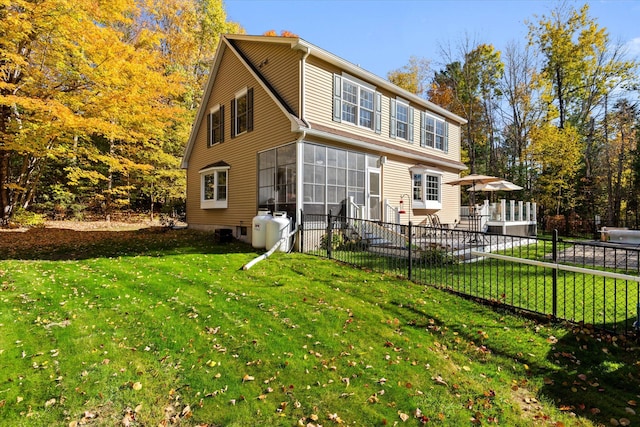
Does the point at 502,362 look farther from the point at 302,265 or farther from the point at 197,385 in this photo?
the point at 302,265

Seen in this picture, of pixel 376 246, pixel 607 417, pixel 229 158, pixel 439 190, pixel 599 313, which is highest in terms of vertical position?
pixel 229 158

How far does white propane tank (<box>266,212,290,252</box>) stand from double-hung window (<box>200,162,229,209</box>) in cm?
464

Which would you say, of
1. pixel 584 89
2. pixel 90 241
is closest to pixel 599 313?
pixel 90 241

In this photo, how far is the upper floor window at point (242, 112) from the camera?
13.0m

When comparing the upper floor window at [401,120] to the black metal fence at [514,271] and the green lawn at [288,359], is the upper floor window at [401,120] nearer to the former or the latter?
the black metal fence at [514,271]

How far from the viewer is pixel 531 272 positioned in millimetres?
8266

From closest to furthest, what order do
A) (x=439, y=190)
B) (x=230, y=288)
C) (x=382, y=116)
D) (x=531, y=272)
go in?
(x=230, y=288) < (x=531, y=272) < (x=382, y=116) < (x=439, y=190)

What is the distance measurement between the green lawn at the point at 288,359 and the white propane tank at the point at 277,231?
3.49m

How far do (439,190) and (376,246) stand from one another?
858 cm

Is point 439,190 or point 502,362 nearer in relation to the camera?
point 502,362

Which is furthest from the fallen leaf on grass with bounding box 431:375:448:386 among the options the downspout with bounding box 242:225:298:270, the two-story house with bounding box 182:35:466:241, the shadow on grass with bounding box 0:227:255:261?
the shadow on grass with bounding box 0:227:255:261

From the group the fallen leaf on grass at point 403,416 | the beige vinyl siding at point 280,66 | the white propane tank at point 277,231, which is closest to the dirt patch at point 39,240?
the white propane tank at point 277,231

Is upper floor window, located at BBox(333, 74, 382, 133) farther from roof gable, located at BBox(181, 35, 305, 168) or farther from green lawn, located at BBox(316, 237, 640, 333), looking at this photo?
green lawn, located at BBox(316, 237, 640, 333)

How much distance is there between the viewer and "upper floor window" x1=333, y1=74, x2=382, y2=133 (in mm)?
12047
